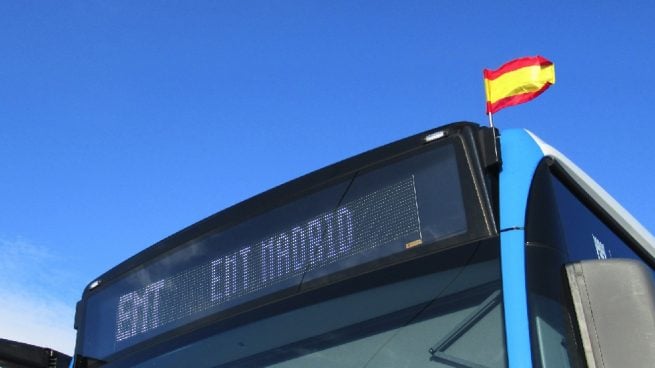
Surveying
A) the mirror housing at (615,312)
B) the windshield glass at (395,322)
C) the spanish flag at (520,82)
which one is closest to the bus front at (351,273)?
the windshield glass at (395,322)

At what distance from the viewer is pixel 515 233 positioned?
9.10 ft

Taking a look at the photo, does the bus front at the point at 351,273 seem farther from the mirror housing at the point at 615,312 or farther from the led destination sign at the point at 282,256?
the mirror housing at the point at 615,312

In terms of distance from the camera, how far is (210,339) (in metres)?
3.41

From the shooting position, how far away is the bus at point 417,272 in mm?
2551

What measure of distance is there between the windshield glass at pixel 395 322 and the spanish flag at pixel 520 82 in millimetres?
1147

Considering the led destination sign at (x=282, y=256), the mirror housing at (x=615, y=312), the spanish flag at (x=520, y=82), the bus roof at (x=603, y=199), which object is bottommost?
the mirror housing at (x=615, y=312)

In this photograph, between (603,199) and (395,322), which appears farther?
(603,199)

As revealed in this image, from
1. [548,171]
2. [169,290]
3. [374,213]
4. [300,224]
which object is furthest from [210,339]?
[548,171]

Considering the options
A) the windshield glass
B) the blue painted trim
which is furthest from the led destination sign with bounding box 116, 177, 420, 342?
the blue painted trim

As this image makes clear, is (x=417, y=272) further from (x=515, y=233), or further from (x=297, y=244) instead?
(x=297, y=244)

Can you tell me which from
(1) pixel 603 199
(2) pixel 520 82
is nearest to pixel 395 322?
(1) pixel 603 199

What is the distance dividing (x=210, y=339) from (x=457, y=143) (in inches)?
48.6

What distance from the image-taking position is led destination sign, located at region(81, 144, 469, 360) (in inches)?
117

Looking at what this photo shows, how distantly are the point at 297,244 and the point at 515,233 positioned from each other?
85 cm
